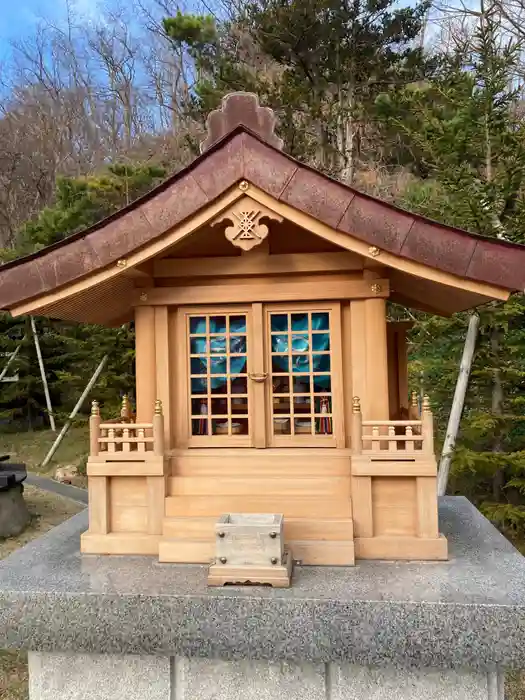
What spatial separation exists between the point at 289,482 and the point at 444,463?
146 inches

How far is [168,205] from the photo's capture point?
11.1 ft

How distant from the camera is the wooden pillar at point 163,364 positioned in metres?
3.93

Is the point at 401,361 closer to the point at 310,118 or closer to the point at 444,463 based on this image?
the point at 444,463

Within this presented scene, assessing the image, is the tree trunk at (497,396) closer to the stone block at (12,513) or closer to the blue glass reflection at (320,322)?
the blue glass reflection at (320,322)

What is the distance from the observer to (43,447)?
16109 millimetres

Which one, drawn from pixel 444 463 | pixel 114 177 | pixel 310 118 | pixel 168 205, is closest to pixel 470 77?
pixel 444 463

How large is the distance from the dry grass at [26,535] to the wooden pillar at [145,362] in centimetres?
276

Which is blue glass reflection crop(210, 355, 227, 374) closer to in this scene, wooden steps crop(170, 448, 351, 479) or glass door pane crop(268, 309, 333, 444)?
glass door pane crop(268, 309, 333, 444)

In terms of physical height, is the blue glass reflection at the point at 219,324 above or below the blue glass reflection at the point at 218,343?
above

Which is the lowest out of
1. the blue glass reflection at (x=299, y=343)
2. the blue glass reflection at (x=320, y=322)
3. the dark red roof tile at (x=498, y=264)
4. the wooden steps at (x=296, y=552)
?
the wooden steps at (x=296, y=552)

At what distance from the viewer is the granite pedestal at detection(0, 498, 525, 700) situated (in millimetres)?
2748

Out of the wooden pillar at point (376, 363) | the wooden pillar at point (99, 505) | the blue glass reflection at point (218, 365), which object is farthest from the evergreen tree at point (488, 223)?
the wooden pillar at point (99, 505)

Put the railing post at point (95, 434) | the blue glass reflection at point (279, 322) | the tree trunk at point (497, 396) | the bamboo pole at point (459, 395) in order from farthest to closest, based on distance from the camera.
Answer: the tree trunk at point (497, 396)
the bamboo pole at point (459, 395)
the blue glass reflection at point (279, 322)
the railing post at point (95, 434)

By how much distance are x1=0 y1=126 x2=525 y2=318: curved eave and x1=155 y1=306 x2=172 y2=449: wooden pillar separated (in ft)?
2.11
